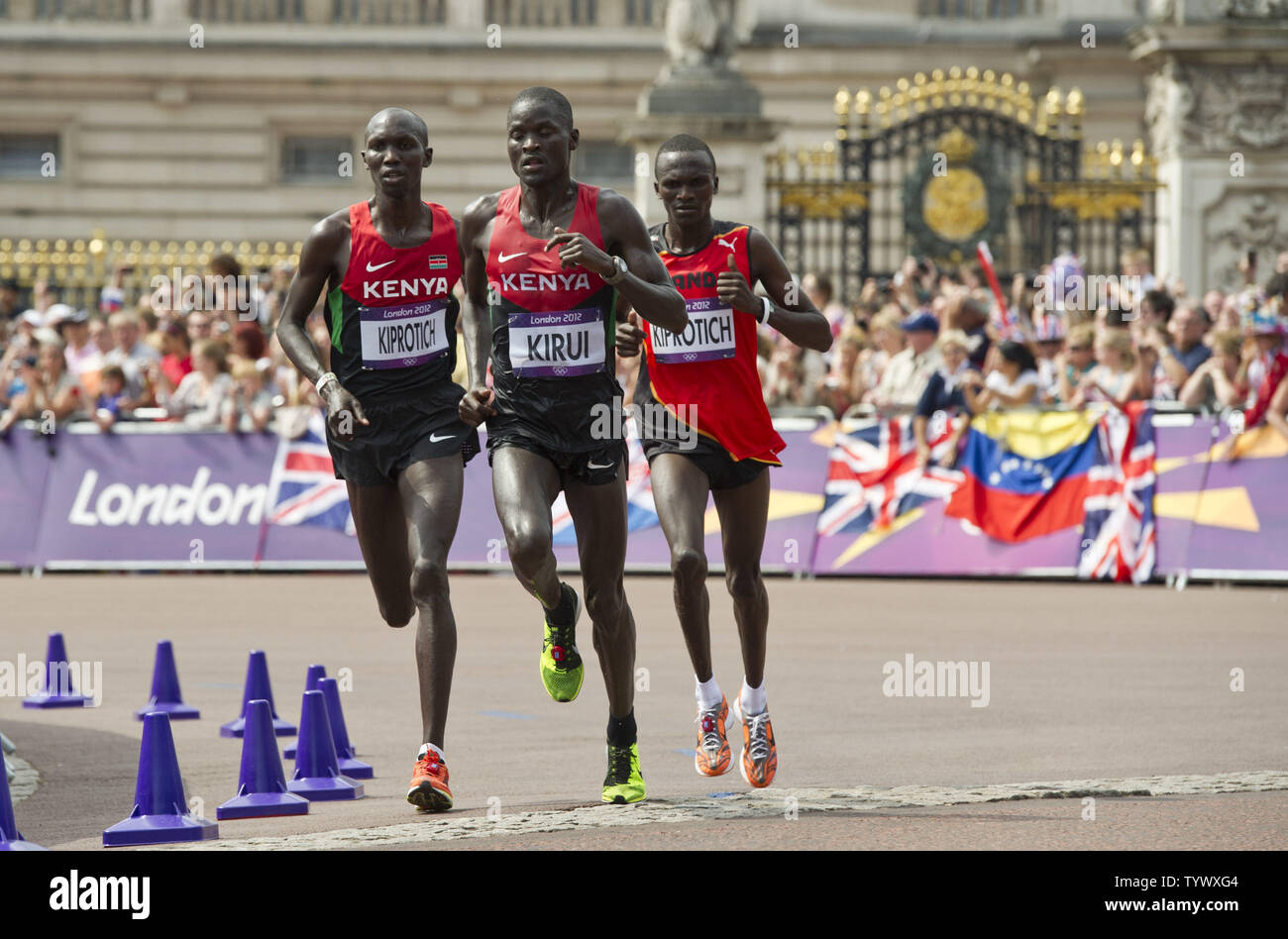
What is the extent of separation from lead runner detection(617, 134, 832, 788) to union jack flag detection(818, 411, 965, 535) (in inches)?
348

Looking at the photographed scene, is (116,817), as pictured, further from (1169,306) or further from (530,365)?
(1169,306)

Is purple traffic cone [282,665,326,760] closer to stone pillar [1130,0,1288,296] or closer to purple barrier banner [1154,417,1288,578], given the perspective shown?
purple barrier banner [1154,417,1288,578]

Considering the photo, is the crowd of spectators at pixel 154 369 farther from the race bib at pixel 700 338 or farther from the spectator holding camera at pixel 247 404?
the race bib at pixel 700 338

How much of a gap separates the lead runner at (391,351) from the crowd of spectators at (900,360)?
9.41m

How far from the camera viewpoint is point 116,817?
26.0 feet

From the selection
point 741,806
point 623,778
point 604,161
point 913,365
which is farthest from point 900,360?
point 604,161

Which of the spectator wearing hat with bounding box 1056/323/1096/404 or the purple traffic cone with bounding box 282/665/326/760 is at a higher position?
the spectator wearing hat with bounding box 1056/323/1096/404

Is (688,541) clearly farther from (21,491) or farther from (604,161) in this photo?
(604,161)

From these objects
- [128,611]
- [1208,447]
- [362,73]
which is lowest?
[128,611]

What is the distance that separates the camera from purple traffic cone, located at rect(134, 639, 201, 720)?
33.7 ft

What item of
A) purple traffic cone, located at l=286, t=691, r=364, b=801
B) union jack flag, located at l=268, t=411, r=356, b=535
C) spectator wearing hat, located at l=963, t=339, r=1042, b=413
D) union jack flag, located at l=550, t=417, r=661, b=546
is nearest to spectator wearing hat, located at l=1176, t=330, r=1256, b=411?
spectator wearing hat, located at l=963, t=339, r=1042, b=413

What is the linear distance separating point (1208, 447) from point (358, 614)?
6.16 m

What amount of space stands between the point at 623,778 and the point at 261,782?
4.05ft

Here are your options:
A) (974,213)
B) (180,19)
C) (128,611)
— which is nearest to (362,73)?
(180,19)
